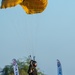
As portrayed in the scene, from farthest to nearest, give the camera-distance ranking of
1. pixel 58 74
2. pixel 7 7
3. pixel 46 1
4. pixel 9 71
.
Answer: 1. pixel 9 71
2. pixel 58 74
3. pixel 46 1
4. pixel 7 7

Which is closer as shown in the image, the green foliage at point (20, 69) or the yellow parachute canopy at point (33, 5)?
the yellow parachute canopy at point (33, 5)

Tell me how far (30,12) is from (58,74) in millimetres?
5542

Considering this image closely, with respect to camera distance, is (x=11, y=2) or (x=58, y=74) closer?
(x=11, y=2)

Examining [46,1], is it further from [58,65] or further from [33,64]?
[58,65]

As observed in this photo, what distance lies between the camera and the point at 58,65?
30.5 metres

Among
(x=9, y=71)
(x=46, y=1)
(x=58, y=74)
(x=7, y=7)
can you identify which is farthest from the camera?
(x=9, y=71)

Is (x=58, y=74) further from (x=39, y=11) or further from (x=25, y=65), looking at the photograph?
(x=25, y=65)

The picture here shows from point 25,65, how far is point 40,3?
30674 mm

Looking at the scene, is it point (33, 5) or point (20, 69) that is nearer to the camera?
point (33, 5)

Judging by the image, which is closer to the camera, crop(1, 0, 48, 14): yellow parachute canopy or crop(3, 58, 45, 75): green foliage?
crop(1, 0, 48, 14): yellow parachute canopy

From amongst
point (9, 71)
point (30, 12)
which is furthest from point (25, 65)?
point (30, 12)

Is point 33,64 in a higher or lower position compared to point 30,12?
lower

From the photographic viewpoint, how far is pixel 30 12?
2583 cm

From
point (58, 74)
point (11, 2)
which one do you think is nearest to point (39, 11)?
point (11, 2)
